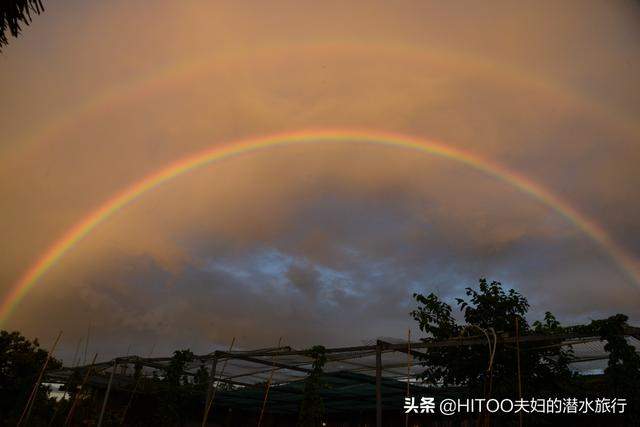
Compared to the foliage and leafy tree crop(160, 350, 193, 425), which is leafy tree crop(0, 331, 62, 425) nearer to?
leafy tree crop(160, 350, 193, 425)

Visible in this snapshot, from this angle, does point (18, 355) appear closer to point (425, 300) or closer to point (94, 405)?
point (94, 405)

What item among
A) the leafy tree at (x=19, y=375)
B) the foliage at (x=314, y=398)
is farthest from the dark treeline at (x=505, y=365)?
the leafy tree at (x=19, y=375)

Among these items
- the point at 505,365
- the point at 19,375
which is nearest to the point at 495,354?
the point at 505,365

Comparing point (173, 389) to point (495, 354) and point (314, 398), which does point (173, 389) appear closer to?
point (314, 398)

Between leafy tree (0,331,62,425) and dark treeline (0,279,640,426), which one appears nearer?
dark treeline (0,279,640,426)

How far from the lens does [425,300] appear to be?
898 cm

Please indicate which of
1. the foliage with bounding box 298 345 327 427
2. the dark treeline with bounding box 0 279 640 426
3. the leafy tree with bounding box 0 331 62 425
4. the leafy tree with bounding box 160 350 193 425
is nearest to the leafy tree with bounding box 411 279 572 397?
the dark treeline with bounding box 0 279 640 426

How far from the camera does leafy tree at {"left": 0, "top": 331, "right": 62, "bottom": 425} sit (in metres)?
16.5

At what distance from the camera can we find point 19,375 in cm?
1730

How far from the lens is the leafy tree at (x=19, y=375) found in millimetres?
16484

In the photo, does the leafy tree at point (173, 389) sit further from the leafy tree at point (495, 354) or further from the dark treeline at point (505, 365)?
the leafy tree at point (495, 354)

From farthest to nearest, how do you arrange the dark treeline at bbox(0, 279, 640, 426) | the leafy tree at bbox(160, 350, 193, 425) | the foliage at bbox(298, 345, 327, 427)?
the leafy tree at bbox(160, 350, 193, 425) < the foliage at bbox(298, 345, 327, 427) < the dark treeline at bbox(0, 279, 640, 426)

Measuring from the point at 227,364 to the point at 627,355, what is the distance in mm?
9856

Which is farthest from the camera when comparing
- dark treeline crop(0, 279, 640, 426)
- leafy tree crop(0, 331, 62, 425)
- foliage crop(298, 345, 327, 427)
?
leafy tree crop(0, 331, 62, 425)
